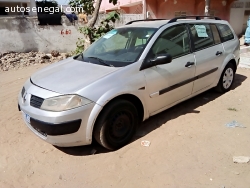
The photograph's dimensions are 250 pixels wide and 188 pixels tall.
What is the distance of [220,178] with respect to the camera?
2479 millimetres

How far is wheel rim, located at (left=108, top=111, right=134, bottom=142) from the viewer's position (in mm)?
2916

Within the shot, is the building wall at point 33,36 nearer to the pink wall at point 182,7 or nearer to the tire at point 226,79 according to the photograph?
the pink wall at point 182,7

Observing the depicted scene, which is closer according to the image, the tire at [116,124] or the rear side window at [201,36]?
the tire at [116,124]

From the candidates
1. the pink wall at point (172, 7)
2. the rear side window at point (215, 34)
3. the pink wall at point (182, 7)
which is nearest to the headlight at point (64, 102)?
the rear side window at point (215, 34)

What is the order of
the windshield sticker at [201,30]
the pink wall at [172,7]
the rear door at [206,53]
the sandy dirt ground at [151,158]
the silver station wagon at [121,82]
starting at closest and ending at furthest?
the sandy dirt ground at [151,158]
the silver station wagon at [121,82]
the rear door at [206,53]
the windshield sticker at [201,30]
the pink wall at [172,7]

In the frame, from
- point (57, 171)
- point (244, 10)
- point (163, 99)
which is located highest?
point (244, 10)

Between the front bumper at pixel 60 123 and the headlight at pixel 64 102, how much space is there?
0.04m

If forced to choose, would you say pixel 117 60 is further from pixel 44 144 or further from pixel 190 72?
Answer: pixel 44 144

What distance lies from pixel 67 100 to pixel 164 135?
4.99 feet

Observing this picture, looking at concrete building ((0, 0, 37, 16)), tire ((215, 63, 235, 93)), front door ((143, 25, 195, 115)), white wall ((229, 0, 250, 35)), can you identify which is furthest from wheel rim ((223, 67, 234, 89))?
concrete building ((0, 0, 37, 16))

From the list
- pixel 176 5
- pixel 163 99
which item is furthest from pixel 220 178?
pixel 176 5

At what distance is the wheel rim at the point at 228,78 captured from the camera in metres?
4.66

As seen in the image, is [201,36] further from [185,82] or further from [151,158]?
[151,158]

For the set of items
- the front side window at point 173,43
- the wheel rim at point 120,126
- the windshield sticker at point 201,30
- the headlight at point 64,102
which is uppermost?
the windshield sticker at point 201,30
